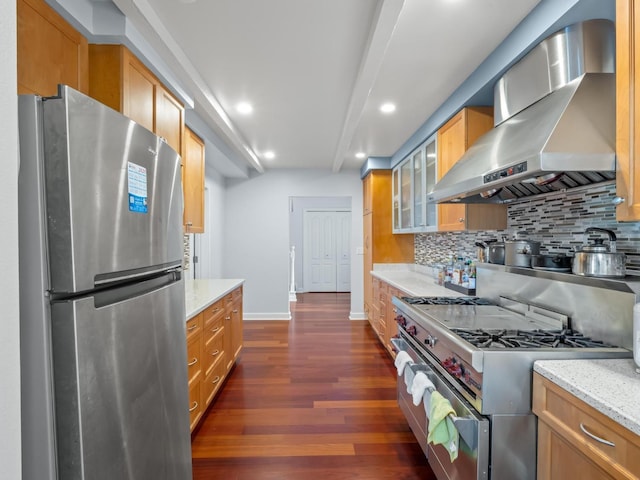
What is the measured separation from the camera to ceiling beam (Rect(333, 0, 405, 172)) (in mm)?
1530

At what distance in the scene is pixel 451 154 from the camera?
2.76 meters

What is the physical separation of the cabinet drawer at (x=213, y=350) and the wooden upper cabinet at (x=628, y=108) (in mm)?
2391

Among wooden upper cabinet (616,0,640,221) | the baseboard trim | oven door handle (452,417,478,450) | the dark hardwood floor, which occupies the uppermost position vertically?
wooden upper cabinet (616,0,640,221)

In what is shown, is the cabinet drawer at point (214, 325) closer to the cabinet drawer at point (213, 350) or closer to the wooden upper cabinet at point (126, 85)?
the cabinet drawer at point (213, 350)

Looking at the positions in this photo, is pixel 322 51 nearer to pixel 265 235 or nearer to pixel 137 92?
pixel 137 92

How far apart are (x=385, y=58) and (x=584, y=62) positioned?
3.28 ft

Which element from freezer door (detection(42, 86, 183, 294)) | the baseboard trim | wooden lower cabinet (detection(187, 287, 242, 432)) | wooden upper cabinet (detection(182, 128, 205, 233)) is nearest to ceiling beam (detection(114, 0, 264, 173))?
wooden upper cabinet (detection(182, 128, 205, 233))

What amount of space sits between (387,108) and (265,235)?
3.18 metres

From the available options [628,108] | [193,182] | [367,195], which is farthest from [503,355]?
[367,195]

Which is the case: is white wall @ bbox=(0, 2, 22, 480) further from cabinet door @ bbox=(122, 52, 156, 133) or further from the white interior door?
the white interior door

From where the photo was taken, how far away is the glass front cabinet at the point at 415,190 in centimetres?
330

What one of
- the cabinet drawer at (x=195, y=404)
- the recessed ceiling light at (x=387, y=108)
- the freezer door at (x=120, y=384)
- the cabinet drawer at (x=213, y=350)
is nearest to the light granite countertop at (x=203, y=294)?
the cabinet drawer at (x=213, y=350)

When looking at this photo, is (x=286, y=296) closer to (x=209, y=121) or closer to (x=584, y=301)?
(x=209, y=121)

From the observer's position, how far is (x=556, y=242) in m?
1.99
